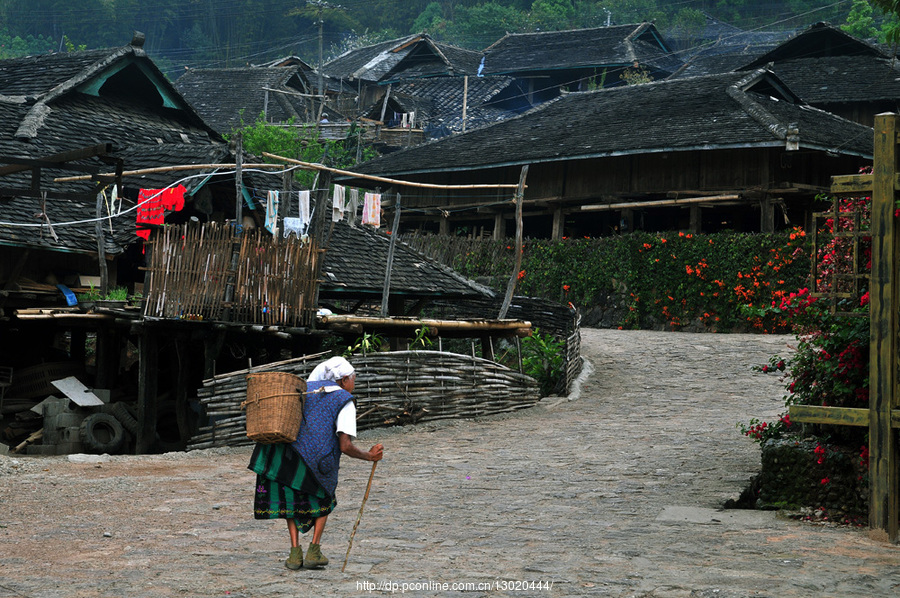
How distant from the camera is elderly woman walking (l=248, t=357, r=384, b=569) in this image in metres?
6.82

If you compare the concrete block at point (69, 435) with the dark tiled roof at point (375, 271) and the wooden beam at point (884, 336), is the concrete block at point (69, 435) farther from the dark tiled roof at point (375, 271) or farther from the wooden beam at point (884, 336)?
the wooden beam at point (884, 336)

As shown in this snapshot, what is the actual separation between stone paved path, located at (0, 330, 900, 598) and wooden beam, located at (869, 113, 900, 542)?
35cm

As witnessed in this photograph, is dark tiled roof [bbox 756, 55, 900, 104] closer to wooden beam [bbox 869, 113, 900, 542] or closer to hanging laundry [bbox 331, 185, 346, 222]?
hanging laundry [bbox 331, 185, 346, 222]

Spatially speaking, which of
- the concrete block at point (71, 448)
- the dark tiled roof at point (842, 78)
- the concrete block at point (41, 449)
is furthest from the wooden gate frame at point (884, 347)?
the dark tiled roof at point (842, 78)

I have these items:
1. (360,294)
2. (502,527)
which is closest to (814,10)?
(360,294)

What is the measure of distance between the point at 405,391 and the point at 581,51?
36.7 meters

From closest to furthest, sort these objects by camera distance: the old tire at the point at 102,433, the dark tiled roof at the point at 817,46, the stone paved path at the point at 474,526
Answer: the stone paved path at the point at 474,526 < the old tire at the point at 102,433 < the dark tiled roof at the point at 817,46

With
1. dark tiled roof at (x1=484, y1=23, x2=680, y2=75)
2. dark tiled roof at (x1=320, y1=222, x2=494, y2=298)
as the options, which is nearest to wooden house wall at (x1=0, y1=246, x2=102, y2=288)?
dark tiled roof at (x1=320, y1=222, x2=494, y2=298)

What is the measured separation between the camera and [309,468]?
6801 millimetres

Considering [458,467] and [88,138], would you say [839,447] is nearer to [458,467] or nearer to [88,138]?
[458,467]

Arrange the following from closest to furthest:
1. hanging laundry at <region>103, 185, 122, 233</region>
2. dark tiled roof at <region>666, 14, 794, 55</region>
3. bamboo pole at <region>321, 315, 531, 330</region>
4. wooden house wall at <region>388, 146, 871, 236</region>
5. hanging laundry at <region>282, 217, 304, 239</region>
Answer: bamboo pole at <region>321, 315, 531, 330</region> → hanging laundry at <region>103, 185, 122, 233</region> → hanging laundry at <region>282, 217, 304, 239</region> → wooden house wall at <region>388, 146, 871, 236</region> → dark tiled roof at <region>666, 14, 794, 55</region>

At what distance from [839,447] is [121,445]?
11.5m

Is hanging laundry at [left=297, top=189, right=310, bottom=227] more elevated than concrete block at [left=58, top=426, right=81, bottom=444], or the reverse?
hanging laundry at [left=297, top=189, right=310, bottom=227]

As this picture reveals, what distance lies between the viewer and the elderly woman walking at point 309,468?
22.4 feet
